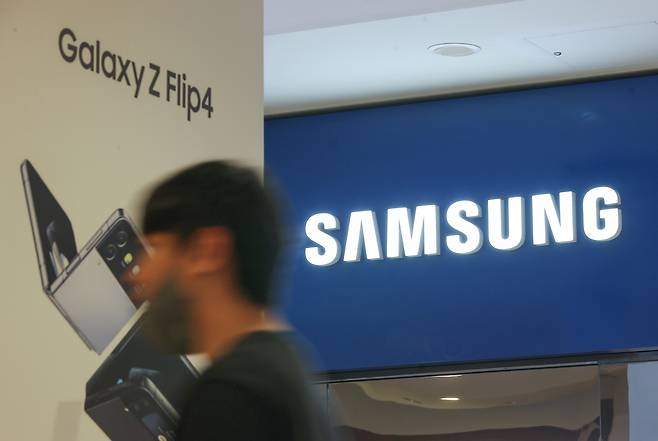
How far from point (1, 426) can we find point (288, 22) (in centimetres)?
274

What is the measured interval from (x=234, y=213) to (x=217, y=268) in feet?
0.22

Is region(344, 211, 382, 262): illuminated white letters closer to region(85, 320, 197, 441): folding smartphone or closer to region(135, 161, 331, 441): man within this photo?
region(85, 320, 197, 441): folding smartphone

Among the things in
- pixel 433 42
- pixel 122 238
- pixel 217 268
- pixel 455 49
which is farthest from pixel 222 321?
pixel 455 49

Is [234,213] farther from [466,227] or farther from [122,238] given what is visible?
[466,227]

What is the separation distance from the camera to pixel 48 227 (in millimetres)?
2781

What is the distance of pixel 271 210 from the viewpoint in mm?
1476

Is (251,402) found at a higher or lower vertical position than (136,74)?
lower

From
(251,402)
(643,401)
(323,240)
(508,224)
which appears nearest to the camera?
(251,402)

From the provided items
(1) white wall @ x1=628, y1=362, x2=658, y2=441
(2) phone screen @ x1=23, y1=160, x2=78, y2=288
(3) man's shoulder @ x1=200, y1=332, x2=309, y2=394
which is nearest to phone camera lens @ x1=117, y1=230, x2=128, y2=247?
(2) phone screen @ x1=23, y1=160, x2=78, y2=288

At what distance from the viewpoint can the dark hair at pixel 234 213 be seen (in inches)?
57.0

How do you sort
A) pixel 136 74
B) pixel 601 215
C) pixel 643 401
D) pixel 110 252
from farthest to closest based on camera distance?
pixel 601 215, pixel 643 401, pixel 136 74, pixel 110 252

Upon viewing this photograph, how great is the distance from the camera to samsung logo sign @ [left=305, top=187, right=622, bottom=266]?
559 cm

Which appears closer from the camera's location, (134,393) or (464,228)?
(134,393)

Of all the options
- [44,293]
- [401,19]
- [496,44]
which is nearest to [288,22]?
[401,19]
